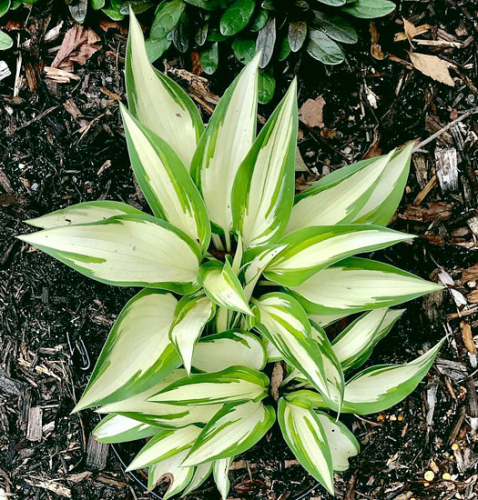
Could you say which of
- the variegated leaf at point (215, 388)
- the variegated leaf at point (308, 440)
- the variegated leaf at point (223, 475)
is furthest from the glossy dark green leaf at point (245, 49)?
the variegated leaf at point (223, 475)

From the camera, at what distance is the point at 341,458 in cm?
151

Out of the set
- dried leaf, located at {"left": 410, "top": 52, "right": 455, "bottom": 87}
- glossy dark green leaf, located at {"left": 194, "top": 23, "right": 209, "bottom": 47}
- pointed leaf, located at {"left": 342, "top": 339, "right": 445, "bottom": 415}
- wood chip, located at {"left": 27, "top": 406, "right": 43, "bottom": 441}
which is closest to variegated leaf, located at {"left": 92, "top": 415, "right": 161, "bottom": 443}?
wood chip, located at {"left": 27, "top": 406, "right": 43, "bottom": 441}

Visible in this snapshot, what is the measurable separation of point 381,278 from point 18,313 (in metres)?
1.10

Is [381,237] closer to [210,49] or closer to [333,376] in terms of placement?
[333,376]

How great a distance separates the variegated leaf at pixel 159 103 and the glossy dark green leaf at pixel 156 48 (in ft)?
1.06

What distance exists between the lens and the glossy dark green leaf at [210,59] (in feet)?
5.03

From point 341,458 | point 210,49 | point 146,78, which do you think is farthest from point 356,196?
point 341,458

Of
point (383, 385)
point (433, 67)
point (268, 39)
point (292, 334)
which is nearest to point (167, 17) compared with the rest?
point (268, 39)

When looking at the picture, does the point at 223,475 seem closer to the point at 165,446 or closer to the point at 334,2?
the point at 165,446

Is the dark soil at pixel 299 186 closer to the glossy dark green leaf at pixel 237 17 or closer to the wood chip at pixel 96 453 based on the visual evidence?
the wood chip at pixel 96 453

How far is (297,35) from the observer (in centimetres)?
145

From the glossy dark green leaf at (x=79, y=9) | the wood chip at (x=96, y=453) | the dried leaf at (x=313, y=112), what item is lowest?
the wood chip at (x=96, y=453)

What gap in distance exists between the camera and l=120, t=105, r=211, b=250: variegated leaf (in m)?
1.15

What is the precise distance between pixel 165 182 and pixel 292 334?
0.44m
